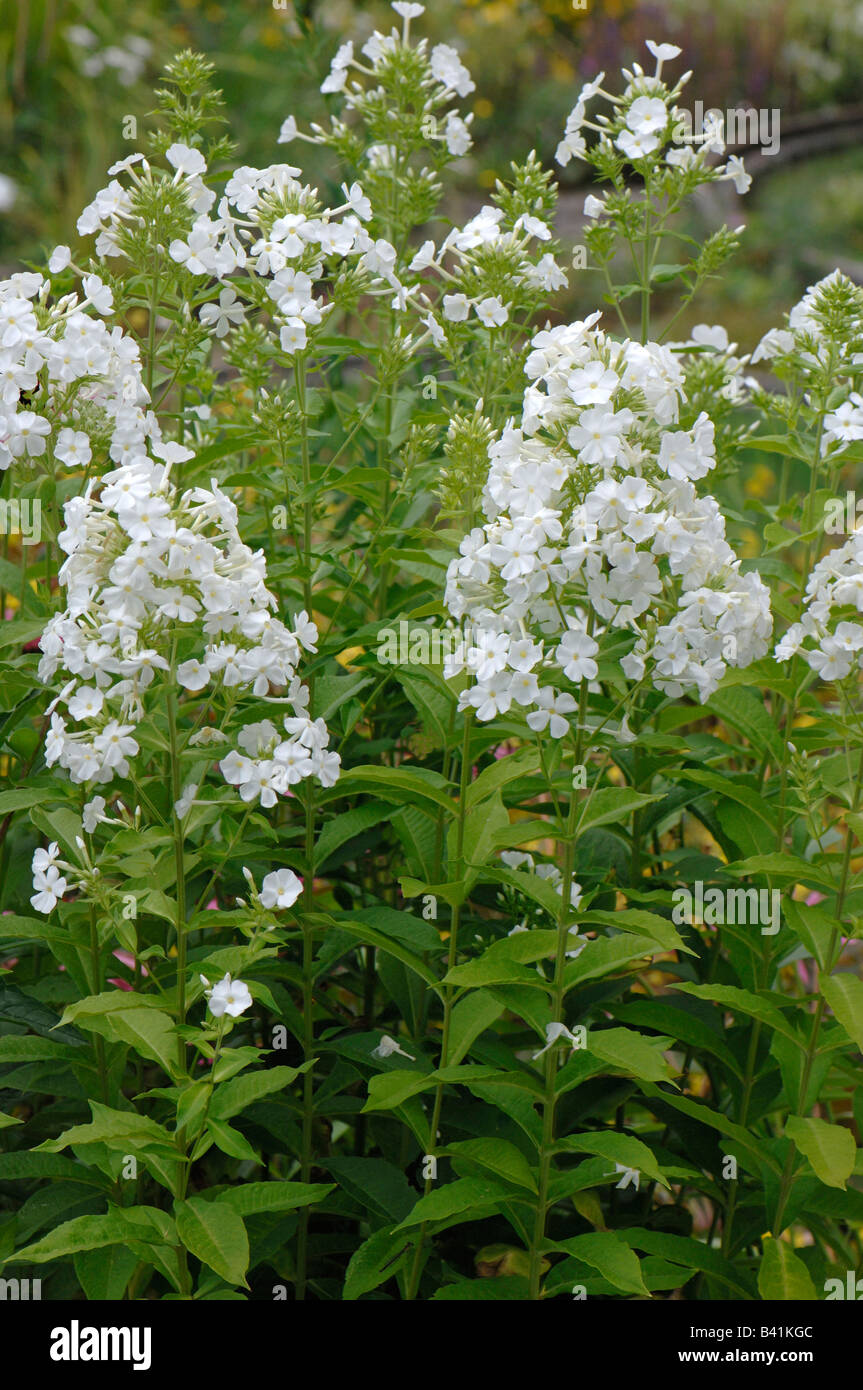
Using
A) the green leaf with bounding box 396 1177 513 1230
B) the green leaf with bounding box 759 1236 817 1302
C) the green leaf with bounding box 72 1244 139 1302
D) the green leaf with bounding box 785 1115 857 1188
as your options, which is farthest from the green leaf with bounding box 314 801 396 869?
the green leaf with bounding box 759 1236 817 1302

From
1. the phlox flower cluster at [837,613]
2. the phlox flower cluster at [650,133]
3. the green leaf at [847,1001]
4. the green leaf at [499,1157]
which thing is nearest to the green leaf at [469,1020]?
the green leaf at [499,1157]

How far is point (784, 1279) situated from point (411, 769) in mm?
961

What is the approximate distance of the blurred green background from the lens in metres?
9.09

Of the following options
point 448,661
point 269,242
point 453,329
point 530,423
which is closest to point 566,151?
point 453,329

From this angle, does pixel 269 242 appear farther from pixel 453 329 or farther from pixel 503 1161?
pixel 503 1161

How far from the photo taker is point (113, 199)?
2205 mm

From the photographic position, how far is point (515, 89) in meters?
11.9

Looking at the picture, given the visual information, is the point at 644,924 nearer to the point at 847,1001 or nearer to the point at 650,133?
the point at 847,1001

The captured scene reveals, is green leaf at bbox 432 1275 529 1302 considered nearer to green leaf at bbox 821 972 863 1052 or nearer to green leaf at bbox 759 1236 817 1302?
green leaf at bbox 759 1236 817 1302

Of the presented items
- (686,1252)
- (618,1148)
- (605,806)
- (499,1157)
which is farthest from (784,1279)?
(605,806)

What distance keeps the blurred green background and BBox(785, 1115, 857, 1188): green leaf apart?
6.04m

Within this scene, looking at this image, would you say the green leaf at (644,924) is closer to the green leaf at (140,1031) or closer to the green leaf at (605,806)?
the green leaf at (605,806)
